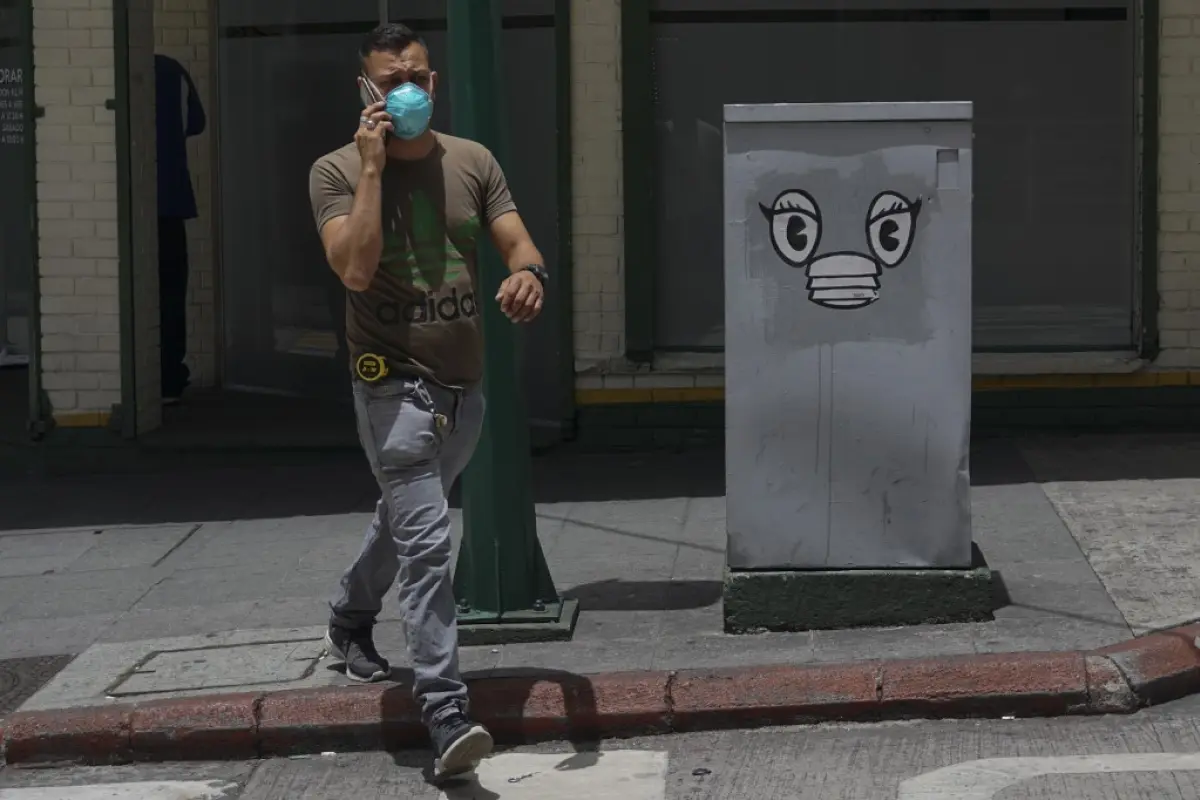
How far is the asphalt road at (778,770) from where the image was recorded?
5.52 meters

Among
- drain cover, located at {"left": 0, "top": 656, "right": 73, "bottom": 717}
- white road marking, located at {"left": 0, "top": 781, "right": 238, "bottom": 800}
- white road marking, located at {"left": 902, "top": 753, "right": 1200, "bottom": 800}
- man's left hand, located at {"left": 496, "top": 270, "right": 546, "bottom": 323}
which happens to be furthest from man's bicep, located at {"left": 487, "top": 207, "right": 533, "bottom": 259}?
drain cover, located at {"left": 0, "top": 656, "right": 73, "bottom": 717}

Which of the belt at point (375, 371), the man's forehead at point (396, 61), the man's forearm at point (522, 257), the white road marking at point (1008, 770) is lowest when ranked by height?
the white road marking at point (1008, 770)

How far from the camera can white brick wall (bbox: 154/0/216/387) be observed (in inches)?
484

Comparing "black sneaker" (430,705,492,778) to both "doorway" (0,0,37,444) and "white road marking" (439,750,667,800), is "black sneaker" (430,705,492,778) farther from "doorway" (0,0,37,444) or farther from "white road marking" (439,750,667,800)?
"doorway" (0,0,37,444)

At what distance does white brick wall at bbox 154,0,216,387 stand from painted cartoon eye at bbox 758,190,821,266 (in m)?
6.39

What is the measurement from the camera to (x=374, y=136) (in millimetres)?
5508

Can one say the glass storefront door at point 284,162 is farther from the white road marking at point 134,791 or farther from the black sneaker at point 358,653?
the white road marking at point 134,791

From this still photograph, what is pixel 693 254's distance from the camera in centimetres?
1030

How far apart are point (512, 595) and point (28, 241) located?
4544mm

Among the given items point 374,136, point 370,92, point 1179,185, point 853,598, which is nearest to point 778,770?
point 853,598

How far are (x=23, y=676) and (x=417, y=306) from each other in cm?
215

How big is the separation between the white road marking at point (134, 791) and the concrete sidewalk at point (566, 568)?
0.47 metres


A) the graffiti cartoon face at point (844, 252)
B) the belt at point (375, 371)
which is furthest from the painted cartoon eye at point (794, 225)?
the belt at point (375, 371)

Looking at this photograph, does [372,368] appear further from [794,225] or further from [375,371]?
[794,225]
